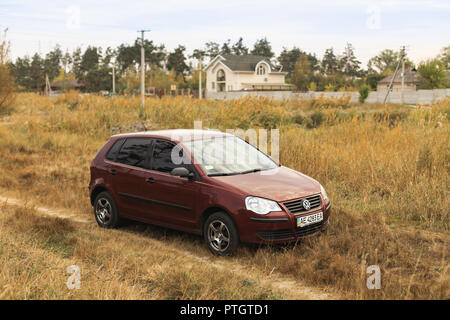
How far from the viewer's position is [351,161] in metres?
10.9

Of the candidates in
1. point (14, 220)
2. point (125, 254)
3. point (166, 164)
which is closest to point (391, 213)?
point (166, 164)

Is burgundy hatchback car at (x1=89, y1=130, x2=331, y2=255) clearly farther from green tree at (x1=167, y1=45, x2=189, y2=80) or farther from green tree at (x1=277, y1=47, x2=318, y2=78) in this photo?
green tree at (x1=277, y1=47, x2=318, y2=78)

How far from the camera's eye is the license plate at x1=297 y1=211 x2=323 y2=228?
22.3ft

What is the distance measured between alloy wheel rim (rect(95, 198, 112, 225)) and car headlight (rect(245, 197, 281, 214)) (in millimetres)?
3030

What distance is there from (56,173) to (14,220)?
5.34 metres

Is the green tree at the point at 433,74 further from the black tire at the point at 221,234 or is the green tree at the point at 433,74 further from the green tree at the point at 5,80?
the black tire at the point at 221,234

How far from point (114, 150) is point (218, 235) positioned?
2.86 meters

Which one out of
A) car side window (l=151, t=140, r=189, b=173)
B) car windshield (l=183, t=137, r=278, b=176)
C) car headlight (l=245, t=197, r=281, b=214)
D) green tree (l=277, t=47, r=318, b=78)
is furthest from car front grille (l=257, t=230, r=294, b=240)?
green tree (l=277, t=47, r=318, b=78)

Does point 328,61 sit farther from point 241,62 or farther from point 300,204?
point 300,204

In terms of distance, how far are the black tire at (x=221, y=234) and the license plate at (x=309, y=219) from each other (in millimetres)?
846

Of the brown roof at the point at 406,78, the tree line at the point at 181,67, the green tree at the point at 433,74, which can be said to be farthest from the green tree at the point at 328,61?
the green tree at the point at 433,74

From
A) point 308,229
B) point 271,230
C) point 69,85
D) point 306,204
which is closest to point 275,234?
point 271,230

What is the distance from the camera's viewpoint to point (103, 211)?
8836mm
